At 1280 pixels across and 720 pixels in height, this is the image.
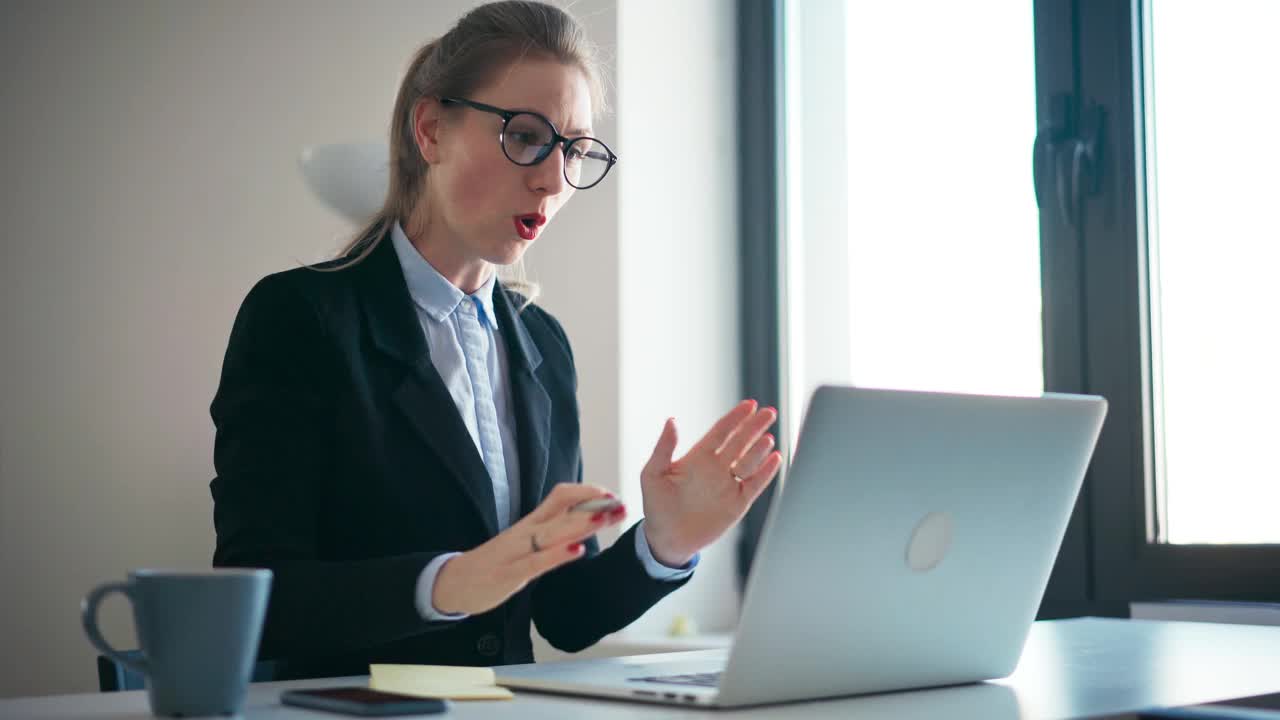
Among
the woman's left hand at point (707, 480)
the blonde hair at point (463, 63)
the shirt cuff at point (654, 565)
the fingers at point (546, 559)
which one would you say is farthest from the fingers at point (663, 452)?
the blonde hair at point (463, 63)

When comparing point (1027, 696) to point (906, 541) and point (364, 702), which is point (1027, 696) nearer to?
point (906, 541)

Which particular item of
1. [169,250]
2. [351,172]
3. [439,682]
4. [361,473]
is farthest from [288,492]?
[169,250]

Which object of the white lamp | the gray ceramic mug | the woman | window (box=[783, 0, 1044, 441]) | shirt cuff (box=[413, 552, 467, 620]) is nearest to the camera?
the gray ceramic mug

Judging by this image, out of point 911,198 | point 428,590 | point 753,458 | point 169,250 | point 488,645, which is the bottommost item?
point 488,645

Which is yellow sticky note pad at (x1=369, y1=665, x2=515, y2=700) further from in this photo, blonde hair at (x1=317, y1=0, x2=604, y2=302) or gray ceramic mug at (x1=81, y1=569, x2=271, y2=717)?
blonde hair at (x1=317, y1=0, x2=604, y2=302)

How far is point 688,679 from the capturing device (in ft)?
3.26

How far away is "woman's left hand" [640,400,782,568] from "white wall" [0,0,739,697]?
51.9 inches

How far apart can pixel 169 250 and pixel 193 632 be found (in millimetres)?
1822

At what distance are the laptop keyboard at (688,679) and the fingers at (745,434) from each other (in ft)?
0.63

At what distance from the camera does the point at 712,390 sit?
2.84 metres

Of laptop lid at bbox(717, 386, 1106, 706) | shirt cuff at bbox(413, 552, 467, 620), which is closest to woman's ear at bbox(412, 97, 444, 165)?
shirt cuff at bbox(413, 552, 467, 620)

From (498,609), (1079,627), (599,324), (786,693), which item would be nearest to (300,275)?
(498,609)

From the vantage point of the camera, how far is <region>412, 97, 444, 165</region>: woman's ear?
4.97 feet

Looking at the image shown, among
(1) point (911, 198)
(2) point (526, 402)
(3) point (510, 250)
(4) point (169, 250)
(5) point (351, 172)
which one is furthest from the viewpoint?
(1) point (911, 198)
